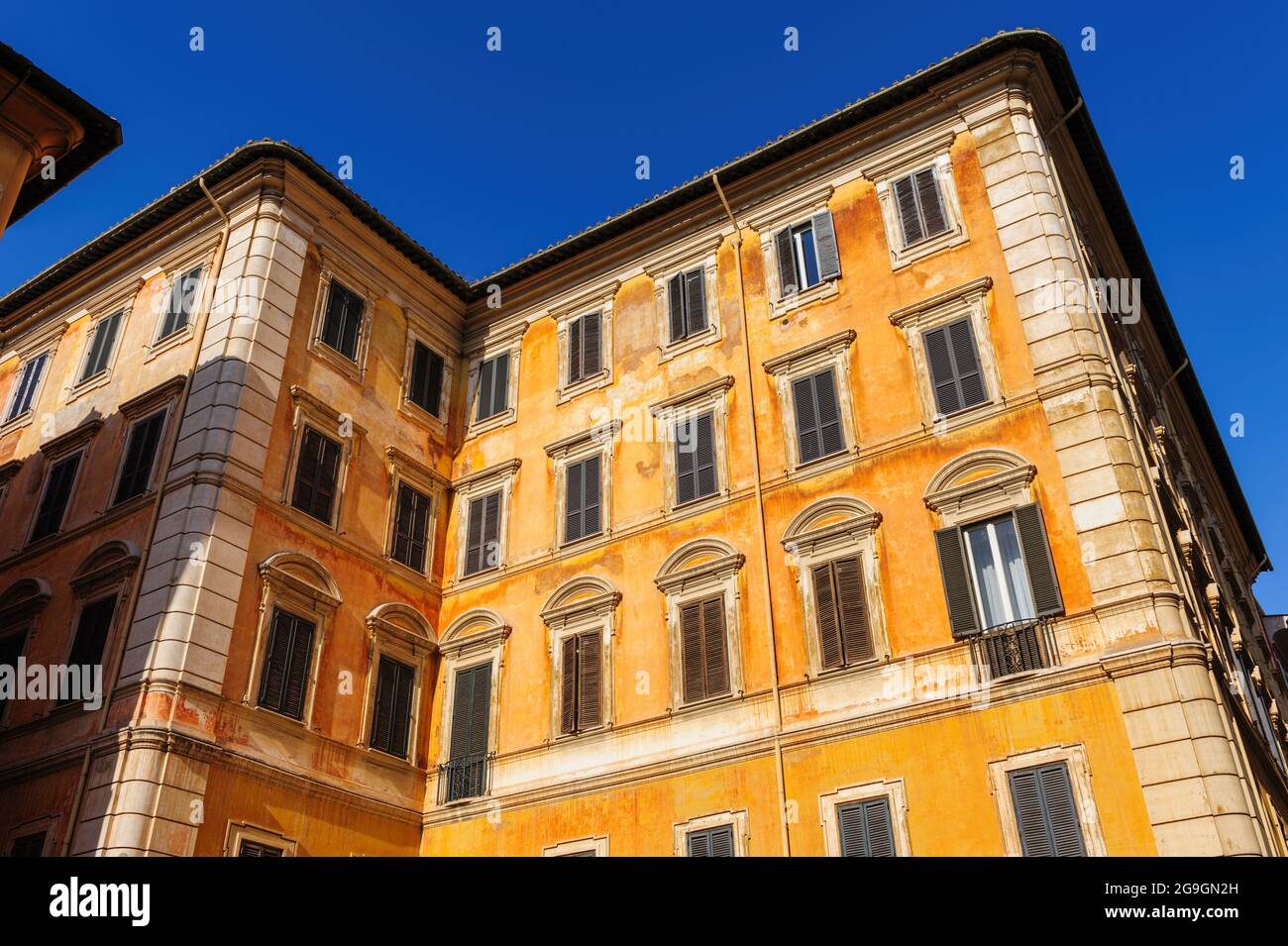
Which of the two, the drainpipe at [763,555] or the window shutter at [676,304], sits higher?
the window shutter at [676,304]

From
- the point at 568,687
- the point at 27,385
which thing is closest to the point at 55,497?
the point at 27,385

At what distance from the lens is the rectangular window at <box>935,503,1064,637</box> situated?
15.2 m

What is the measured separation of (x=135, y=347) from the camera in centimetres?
2172

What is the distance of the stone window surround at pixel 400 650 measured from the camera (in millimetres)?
18969

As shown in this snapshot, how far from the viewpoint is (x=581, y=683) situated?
18.7 m

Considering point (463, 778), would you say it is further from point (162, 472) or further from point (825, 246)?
point (825, 246)

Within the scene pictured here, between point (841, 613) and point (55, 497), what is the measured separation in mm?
14912

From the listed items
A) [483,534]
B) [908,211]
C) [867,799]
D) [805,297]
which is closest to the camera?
[867,799]

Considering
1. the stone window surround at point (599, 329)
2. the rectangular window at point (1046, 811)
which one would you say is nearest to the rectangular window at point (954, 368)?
the rectangular window at point (1046, 811)

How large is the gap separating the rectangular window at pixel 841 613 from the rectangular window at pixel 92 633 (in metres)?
11.4

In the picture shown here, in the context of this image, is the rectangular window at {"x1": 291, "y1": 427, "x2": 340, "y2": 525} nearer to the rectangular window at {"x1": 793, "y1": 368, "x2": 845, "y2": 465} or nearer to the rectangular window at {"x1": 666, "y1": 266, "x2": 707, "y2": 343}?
the rectangular window at {"x1": 666, "y1": 266, "x2": 707, "y2": 343}

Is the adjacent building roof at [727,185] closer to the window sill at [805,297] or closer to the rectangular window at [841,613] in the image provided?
the window sill at [805,297]

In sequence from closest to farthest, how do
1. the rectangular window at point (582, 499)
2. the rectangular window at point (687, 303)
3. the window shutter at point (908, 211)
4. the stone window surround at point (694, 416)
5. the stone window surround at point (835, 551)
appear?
the stone window surround at point (835, 551) → the stone window surround at point (694, 416) → the window shutter at point (908, 211) → the rectangular window at point (582, 499) → the rectangular window at point (687, 303)

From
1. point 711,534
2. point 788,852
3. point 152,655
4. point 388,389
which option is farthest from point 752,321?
point 152,655
